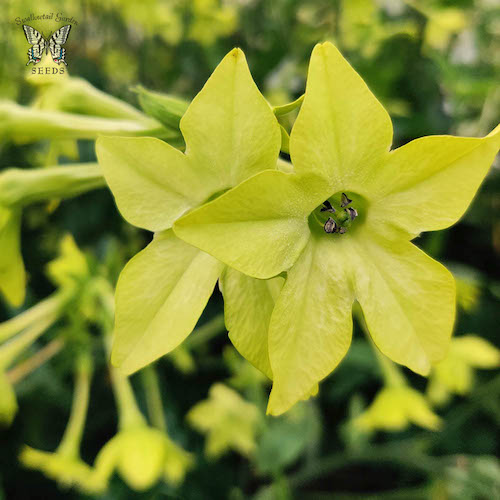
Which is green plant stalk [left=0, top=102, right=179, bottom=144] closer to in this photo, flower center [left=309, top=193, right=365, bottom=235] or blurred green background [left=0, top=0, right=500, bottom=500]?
flower center [left=309, top=193, right=365, bottom=235]

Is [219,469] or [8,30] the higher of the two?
[8,30]

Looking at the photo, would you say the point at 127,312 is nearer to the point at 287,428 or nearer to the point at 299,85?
the point at 287,428

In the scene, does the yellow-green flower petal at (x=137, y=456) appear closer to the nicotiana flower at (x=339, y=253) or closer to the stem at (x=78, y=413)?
the stem at (x=78, y=413)

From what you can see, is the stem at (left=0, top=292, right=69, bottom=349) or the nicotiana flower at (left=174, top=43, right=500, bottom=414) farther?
the stem at (left=0, top=292, right=69, bottom=349)

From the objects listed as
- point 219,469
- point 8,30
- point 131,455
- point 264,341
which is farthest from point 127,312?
point 8,30

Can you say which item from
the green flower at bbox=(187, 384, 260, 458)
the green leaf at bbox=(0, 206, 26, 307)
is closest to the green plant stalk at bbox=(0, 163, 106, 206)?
the green leaf at bbox=(0, 206, 26, 307)

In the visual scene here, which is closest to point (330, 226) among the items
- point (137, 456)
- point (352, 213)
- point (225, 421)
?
point (352, 213)

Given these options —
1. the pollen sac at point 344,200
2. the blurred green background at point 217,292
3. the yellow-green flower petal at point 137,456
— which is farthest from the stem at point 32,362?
the pollen sac at point 344,200
